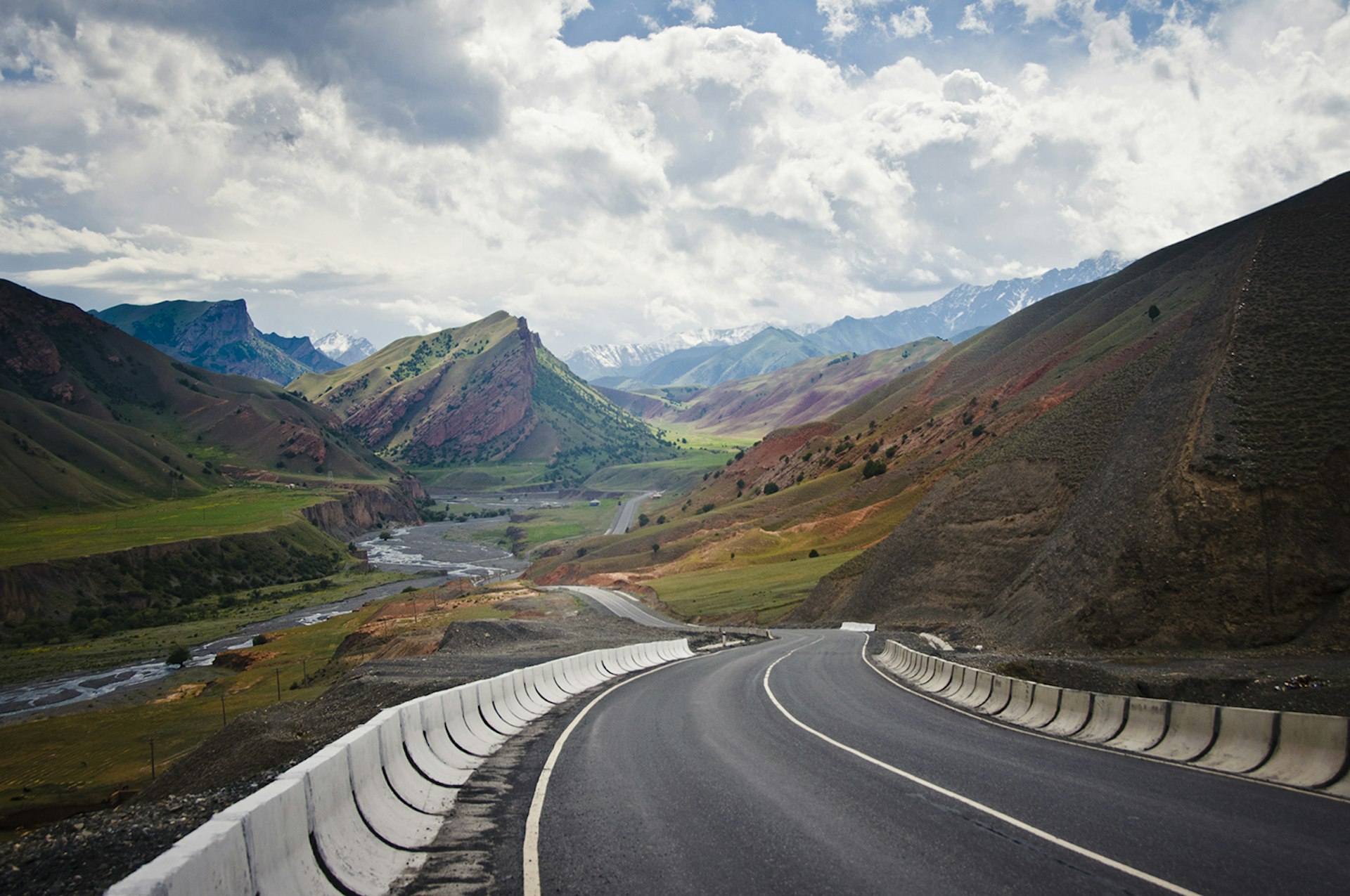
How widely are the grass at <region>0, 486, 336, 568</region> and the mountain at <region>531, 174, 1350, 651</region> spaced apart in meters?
59.6

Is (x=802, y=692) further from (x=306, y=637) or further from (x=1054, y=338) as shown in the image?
(x=1054, y=338)

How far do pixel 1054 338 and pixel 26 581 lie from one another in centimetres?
13059

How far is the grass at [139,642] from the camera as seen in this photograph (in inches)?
2630

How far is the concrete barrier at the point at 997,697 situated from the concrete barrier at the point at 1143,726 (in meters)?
3.80

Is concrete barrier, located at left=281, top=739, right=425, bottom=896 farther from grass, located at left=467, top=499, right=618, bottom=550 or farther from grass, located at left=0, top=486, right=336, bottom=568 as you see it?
grass, located at left=467, top=499, right=618, bottom=550

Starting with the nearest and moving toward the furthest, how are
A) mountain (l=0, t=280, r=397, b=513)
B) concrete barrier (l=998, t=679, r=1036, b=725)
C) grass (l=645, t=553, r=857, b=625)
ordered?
concrete barrier (l=998, t=679, r=1036, b=725)
grass (l=645, t=553, r=857, b=625)
mountain (l=0, t=280, r=397, b=513)

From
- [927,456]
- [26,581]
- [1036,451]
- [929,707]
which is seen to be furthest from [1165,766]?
[26,581]

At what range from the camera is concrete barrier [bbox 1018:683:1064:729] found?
46.9 ft

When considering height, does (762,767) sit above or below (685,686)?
above

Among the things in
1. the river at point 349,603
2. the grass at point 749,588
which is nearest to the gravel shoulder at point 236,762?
the grass at point 749,588

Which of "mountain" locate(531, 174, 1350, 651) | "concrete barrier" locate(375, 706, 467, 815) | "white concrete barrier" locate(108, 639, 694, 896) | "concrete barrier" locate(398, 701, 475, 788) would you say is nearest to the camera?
"white concrete barrier" locate(108, 639, 694, 896)

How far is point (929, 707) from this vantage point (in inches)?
688

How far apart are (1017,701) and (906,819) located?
868cm

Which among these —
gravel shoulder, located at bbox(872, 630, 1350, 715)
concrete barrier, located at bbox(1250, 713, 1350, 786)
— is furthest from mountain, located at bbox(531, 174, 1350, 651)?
concrete barrier, located at bbox(1250, 713, 1350, 786)
